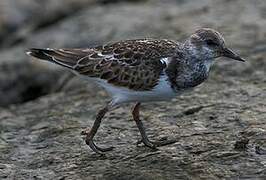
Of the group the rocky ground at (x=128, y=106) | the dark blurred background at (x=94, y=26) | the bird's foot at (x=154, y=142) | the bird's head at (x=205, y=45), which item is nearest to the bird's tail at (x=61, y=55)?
the rocky ground at (x=128, y=106)

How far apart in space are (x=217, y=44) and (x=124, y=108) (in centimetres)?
197

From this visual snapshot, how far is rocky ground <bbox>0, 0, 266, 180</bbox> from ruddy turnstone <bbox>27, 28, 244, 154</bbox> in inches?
16.0

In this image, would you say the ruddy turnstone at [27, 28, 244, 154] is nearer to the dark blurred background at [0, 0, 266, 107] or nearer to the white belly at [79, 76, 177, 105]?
the white belly at [79, 76, 177, 105]

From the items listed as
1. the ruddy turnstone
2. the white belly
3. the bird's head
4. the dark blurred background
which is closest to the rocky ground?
the dark blurred background

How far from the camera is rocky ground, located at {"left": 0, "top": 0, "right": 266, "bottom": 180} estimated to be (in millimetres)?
6527

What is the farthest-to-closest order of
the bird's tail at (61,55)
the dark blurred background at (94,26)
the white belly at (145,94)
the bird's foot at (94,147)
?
the dark blurred background at (94,26)
the bird's tail at (61,55)
the bird's foot at (94,147)
the white belly at (145,94)

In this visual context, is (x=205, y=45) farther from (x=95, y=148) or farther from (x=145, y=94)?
(x=95, y=148)

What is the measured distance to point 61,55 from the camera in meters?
7.04

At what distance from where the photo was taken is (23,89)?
10.3 meters

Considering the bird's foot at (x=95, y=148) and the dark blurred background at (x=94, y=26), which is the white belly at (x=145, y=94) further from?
the dark blurred background at (x=94, y=26)

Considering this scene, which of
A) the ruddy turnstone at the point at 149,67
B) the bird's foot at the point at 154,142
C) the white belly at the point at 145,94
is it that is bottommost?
the bird's foot at the point at 154,142

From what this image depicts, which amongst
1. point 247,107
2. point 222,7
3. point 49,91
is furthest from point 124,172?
point 222,7

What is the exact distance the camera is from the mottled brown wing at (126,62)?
21.5 feet

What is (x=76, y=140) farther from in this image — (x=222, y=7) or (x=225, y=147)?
(x=222, y=7)
